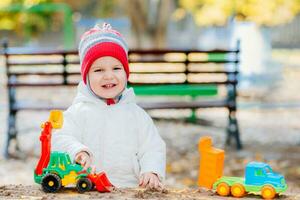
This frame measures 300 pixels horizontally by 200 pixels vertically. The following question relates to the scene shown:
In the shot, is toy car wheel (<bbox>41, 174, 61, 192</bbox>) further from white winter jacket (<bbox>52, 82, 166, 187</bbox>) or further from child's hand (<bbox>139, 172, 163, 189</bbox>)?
child's hand (<bbox>139, 172, 163, 189</bbox>)

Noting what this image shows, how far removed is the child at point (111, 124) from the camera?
2.52 m

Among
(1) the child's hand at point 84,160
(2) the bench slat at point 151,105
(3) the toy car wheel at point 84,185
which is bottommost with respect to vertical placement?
(3) the toy car wheel at point 84,185

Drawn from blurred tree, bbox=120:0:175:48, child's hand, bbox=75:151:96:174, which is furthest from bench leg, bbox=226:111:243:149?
blurred tree, bbox=120:0:175:48

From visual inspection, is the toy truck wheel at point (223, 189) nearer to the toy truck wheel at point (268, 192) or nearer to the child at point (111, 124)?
the toy truck wheel at point (268, 192)

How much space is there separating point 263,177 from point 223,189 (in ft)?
0.54

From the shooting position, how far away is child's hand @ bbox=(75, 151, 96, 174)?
7.48 feet

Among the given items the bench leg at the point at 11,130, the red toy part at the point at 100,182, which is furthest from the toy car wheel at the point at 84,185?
the bench leg at the point at 11,130

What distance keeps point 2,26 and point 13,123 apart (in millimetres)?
16232

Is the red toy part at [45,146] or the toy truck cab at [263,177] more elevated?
the red toy part at [45,146]

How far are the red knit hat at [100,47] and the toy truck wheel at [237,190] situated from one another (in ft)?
2.10

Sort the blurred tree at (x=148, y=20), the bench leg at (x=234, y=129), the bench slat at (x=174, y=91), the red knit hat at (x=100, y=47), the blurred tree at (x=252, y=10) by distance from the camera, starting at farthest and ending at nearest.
→ the blurred tree at (x=252, y=10) → the blurred tree at (x=148, y=20) → the bench slat at (x=174, y=91) → the bench leg at (x=234, y=129) → the red knit hat at (x=100, y=47)

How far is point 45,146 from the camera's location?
2285 millimetres

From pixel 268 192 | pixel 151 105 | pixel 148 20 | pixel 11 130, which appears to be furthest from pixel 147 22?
pixel 268 192

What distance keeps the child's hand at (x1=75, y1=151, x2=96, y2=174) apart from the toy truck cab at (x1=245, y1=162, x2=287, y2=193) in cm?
59
